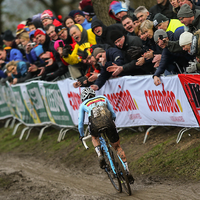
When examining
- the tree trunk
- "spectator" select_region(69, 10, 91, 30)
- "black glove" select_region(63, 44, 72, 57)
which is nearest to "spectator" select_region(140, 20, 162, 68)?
"black glove" select_region(63, 44, 72, 57)

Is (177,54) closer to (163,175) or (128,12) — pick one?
(163,175)

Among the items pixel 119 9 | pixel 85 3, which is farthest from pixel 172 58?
pixel 85 3

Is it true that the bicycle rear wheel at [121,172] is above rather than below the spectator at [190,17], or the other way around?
below

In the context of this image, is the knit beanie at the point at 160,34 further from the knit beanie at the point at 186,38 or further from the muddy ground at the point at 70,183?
the muddy ground at the point at 70,183

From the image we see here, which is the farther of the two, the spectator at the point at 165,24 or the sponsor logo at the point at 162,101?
the sponsor logo at the point at 162,101

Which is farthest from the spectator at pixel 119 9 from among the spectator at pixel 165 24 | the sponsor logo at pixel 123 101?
the spectator at pixel 165 24

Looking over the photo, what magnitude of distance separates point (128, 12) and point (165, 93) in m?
3.39

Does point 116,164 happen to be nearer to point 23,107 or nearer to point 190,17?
point 190,17

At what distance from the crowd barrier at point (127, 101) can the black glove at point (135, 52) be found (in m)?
0.54

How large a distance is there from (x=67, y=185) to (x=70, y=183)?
15cm

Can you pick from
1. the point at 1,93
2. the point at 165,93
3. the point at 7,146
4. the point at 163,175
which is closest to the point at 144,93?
the point at 165,93

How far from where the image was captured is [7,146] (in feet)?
48.4

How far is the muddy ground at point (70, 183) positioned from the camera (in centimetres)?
623

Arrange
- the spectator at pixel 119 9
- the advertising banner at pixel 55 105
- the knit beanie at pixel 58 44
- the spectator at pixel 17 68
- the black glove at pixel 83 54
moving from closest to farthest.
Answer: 1. the spectator at pixel 119 9
2. the black glove at pixel 83 54
3. the knit beanie at pixel 58 44
4. the advertising banner at pixel 55 105
5. the spectator at pixel 17 68
